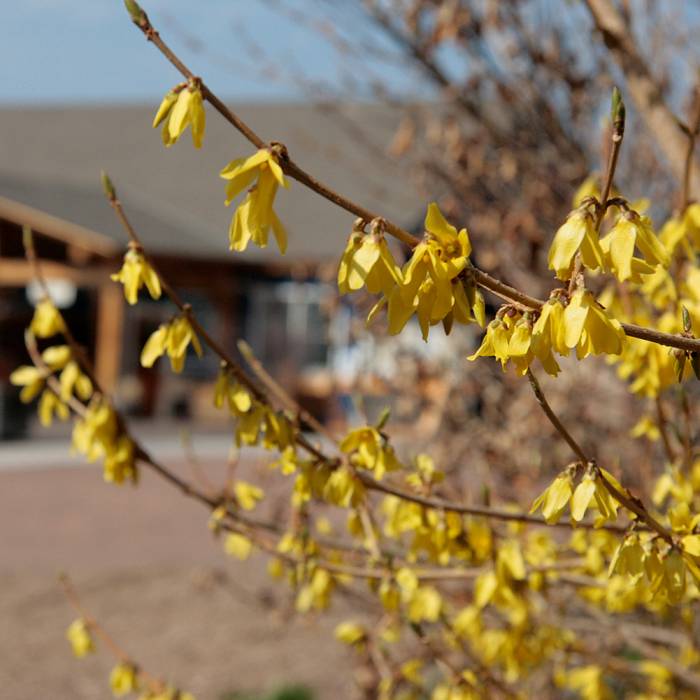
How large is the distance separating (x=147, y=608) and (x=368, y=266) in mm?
6605

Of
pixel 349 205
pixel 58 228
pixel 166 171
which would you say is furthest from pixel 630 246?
pixel 166 171

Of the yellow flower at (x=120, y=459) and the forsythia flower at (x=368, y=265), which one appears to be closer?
the forsythia flower at (x=368, y=265)

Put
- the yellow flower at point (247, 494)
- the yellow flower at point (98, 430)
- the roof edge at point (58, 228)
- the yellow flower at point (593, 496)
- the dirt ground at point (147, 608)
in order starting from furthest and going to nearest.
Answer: the roof edge at point (58, 228) → the dirt ground at point (147, 608) → the yellow flower at point (247, 494) → the yellow flower at point (98, 430) → the yellow flower at point (593, 496)

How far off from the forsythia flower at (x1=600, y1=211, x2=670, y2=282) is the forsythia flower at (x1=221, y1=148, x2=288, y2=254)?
42 cm

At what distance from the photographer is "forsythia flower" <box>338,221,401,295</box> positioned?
120 cm

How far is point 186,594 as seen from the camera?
7.70 metres

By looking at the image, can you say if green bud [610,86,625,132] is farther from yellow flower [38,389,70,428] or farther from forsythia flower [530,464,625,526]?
yellow flower [38,389,70,428]

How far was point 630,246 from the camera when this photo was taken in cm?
118

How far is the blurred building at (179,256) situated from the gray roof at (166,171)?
1.7 inches

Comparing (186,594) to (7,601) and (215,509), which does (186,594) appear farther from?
(215,509)

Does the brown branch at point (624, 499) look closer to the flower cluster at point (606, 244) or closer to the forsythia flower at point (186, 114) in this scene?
the flower cluster at point (606, 244)

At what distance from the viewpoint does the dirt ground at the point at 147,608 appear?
5.89 m

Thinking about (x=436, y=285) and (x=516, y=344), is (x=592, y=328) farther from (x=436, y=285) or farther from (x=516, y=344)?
(x=436, y=285)

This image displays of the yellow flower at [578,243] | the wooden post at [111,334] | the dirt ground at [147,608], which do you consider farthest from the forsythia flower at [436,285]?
the wooden post at [111,334]
